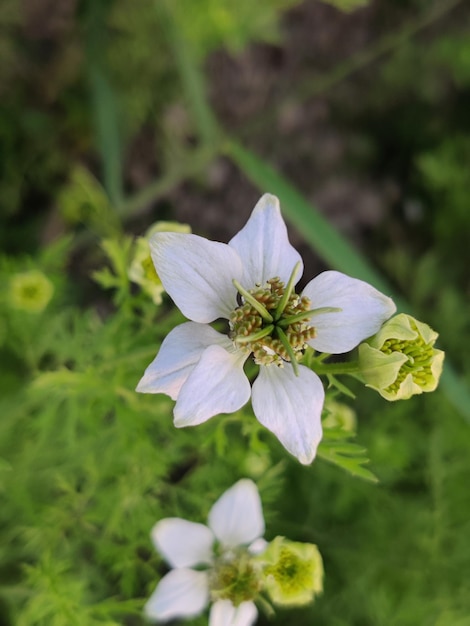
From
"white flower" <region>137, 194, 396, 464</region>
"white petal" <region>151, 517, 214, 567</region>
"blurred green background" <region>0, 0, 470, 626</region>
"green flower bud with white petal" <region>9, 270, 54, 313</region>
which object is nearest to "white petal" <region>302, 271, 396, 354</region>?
"white flower" <region>137, 194, 396, 464</region>

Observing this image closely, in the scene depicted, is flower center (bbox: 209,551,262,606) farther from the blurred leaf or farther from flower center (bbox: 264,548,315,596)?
the blurred leaf

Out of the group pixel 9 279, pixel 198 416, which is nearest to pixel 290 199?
pixel 9 279

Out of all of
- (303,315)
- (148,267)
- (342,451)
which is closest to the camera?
(303,315)

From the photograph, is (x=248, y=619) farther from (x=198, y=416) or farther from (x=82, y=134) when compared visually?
(x=82, y=134)

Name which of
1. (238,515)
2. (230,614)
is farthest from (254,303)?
(230,614)

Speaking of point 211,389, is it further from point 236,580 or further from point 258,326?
point 236,580
